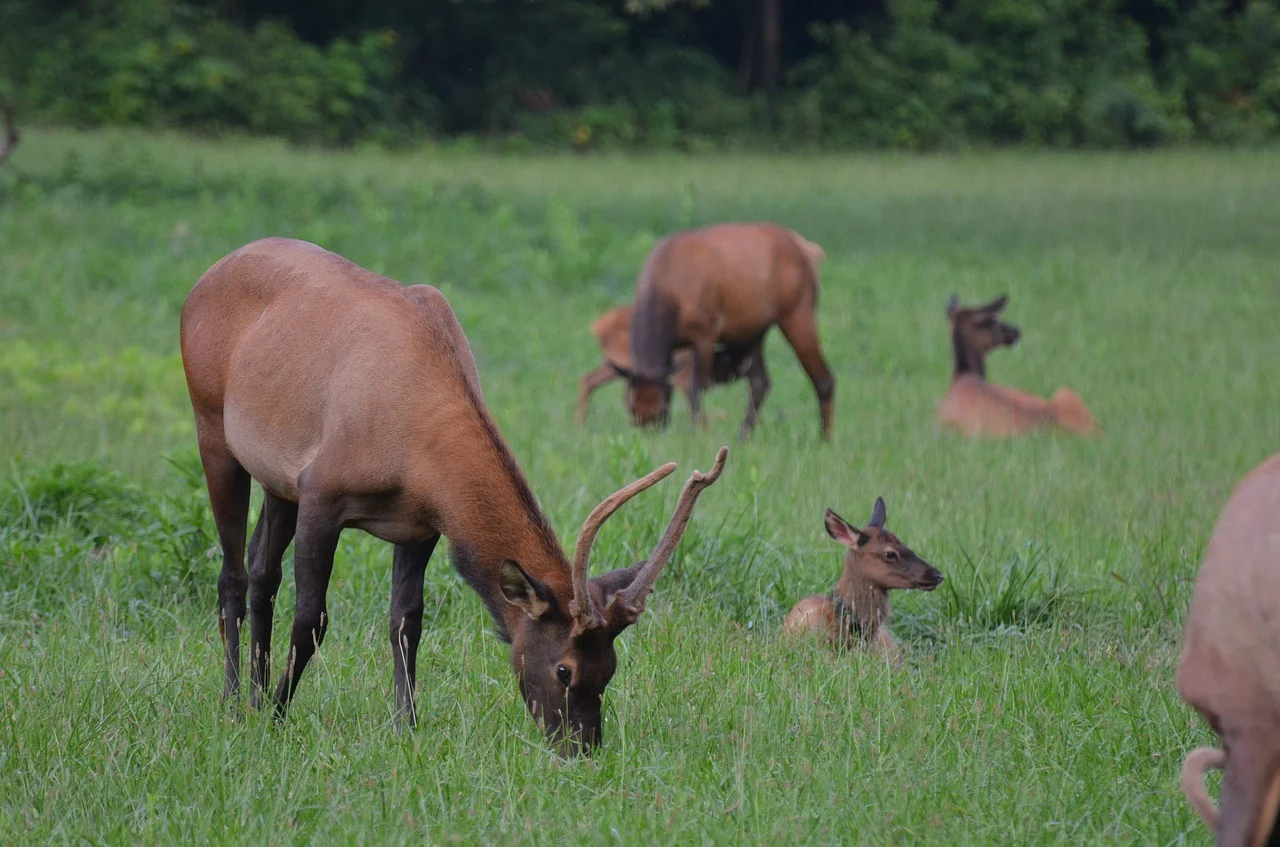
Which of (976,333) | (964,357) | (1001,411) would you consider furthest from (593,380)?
(1001,411)

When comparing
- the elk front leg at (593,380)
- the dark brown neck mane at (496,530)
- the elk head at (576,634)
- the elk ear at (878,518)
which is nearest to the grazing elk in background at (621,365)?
the elk front leg at (593,380)

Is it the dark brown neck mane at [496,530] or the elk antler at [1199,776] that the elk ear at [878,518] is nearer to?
the dark brown neck mane at [496,530]

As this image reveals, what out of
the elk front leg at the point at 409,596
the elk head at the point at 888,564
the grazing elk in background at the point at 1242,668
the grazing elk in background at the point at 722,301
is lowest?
the grazing elk in background at the point at 722,301

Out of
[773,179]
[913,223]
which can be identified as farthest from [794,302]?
[773,179]

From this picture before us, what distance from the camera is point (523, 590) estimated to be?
189 inches

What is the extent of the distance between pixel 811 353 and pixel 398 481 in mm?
7317

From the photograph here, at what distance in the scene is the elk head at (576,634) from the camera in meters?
4.72

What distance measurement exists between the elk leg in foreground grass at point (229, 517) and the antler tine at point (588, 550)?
5.30ft

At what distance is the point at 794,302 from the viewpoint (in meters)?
12.2

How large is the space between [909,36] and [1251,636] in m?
37.5

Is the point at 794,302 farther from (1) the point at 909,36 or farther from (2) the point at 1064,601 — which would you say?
(1) the point at 909,36

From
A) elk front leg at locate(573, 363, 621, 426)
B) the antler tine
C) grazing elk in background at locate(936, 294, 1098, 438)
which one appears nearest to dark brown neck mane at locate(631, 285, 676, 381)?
elk front leg at locate(573, 363, 621, 426)

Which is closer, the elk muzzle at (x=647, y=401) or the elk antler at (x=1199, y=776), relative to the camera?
the elk antler at (x=1199, y=776)

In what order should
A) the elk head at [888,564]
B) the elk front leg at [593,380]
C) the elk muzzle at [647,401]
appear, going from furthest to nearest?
the elk front leg at [593,380] → the elk muzzle at [647,401] → the elk head at [888,564]
